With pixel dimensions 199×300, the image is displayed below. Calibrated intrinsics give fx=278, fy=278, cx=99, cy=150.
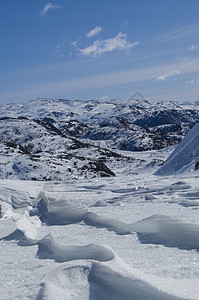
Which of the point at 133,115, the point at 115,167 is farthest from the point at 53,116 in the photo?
the point at 115,167

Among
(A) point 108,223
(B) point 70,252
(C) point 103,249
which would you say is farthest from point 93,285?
(A) point 108,223

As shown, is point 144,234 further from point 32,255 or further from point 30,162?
point 30,162

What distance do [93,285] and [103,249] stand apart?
525 mm

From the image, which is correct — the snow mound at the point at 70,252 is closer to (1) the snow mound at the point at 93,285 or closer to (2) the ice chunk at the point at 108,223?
(1) the snow mound at the point at 93,285

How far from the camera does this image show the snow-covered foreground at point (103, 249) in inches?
78.5

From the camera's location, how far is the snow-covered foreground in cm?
199

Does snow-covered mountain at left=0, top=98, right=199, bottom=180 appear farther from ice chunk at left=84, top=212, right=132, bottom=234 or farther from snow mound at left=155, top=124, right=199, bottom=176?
ice chunk at left=84, top=212, right=132, bottom=234

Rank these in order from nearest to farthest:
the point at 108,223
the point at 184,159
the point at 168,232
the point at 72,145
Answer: the point at 168,232 → the point at 108,223 → the point at 184,159 → the point at 72,145

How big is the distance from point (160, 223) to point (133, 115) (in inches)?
6887

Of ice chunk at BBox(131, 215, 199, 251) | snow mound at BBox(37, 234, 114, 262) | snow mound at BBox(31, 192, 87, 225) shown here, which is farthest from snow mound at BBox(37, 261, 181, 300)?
snow mound at BBox(31, 192, 87, 225)

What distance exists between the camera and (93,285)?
208 centimetres

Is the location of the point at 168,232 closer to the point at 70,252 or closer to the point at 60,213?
→ the point at 70,252

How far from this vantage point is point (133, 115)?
176 meters

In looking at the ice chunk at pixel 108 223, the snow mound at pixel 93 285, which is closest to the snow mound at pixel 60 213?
the ice chunk at pixel 108 223
